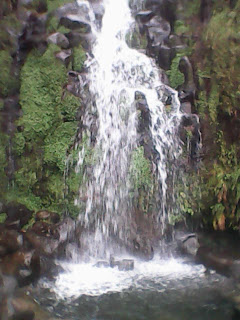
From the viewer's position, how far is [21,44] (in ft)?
30.0

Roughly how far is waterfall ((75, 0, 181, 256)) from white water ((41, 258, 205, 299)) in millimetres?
747

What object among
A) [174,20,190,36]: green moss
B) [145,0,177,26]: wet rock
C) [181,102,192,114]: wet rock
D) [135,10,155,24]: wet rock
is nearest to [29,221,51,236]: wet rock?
[181,102,192,114]: wet rock

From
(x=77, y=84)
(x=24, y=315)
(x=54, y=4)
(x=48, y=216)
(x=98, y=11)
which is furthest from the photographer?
(x=98, y=11)

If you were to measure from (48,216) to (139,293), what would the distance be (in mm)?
2582

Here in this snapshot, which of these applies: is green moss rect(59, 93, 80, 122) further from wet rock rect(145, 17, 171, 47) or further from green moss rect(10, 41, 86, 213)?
wet rock rect(145, 17, 171, 47)

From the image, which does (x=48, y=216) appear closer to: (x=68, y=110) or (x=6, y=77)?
(x=68, y=110)

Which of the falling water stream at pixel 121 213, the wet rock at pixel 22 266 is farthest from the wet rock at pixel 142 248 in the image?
the wet rock at pixel 22 266

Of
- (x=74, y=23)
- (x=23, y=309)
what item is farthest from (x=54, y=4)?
(x=23, y=309)

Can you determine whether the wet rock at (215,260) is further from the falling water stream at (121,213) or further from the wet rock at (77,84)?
the wet rock at (77,84)

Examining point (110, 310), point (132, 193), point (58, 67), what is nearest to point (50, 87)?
point (58, 67)

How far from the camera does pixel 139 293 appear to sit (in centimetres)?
660

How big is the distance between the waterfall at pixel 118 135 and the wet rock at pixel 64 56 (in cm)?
47

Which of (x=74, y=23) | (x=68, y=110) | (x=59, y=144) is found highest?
(x=74, y=23)

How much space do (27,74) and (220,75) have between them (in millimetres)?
4351
